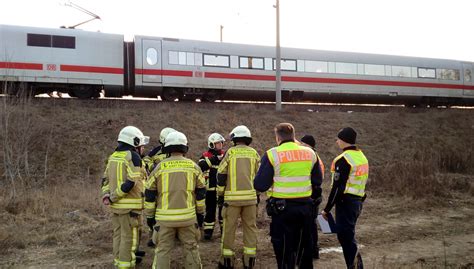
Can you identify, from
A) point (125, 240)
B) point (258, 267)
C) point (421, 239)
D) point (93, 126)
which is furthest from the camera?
point (93, 126)

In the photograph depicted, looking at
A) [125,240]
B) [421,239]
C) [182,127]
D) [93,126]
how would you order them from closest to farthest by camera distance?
[125,240] < [421,239] < [93,126] < [182,127]

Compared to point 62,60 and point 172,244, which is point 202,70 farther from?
point 172,244

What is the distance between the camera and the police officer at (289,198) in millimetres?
4340

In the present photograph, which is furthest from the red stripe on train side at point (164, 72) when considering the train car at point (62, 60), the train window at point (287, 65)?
the train window at point (287, 65)

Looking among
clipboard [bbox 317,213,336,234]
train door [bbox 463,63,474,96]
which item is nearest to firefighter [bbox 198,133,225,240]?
clipboard [bbox 317,213,336,234]

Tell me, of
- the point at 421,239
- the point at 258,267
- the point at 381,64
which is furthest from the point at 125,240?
the point at 381,64

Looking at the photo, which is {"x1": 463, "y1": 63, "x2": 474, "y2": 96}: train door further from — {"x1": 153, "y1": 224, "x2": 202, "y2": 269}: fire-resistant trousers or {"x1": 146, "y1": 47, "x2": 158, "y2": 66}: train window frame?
{"x1": 153, "y1": 224, "x2": 202, "y2": 269}: fire-resistant trousers

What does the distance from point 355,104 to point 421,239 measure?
16.3 meters

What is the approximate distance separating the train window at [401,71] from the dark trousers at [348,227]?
1814 cm

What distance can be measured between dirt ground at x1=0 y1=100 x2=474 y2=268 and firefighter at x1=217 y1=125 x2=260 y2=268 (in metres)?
0.48

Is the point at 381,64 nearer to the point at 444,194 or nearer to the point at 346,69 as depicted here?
the point at 346,69

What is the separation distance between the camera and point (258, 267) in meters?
5.46

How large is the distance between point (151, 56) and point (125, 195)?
38.9ft

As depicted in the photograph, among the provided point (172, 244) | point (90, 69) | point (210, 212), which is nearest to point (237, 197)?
point (172, 244)
